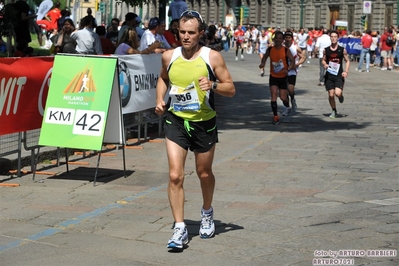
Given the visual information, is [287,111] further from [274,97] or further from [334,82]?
[274,97]

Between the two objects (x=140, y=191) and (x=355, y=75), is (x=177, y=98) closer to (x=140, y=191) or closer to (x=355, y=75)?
(x=140, y=191)

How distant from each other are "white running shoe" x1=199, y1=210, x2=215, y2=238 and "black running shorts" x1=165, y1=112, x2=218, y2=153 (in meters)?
0.53

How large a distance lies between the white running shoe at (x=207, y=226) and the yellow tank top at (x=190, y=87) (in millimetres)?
783

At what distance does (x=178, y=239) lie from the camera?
23.1 feet

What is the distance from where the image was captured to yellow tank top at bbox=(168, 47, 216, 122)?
7359 millimetres

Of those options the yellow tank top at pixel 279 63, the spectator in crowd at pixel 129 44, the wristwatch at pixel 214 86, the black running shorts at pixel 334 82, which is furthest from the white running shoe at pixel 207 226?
the black running shorts at pixel 334 82

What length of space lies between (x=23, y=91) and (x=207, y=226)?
12.5ft

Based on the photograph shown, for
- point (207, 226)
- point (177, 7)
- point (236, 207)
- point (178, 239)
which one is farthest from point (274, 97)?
Answer: point (178, 239)

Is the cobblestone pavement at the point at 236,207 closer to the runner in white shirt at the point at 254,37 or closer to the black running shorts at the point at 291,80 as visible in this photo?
the black running shorts at the point at 291,80

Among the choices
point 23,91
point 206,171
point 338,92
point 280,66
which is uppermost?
point 23,91

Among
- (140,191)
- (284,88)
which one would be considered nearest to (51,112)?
(140,191)

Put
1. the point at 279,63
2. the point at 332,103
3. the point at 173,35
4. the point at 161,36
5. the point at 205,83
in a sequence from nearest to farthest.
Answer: the point at 205,83, the point at 161,36, the point at 279,63, the point at 173,35, the point at 332,103

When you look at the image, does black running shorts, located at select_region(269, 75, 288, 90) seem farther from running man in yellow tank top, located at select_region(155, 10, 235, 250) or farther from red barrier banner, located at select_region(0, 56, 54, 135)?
running man in yellow tank top, located at select_region(155, 10, 235, 250)

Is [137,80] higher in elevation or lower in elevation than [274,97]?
higher
